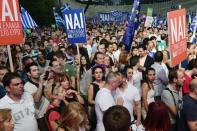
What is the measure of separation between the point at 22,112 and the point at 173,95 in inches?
87.2

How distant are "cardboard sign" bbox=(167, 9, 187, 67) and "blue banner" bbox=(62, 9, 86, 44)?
10.2 feet

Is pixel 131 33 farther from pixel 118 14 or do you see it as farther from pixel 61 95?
pixel 118 14

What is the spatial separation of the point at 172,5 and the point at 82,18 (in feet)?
126

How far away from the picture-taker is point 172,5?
156ft

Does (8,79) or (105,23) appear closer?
(8,79)

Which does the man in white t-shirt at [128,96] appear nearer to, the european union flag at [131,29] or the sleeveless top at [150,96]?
the sleeveless top at [150,96]

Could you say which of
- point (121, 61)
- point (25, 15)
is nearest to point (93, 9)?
point (25, 15)

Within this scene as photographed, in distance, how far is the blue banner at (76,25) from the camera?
10.2 m

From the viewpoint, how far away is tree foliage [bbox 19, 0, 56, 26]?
139ft

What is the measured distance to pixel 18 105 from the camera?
218 inches

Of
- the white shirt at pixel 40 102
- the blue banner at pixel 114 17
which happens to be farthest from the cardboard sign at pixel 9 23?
the blue banner at pixel 114 17

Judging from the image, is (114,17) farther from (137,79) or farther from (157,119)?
(157,119)

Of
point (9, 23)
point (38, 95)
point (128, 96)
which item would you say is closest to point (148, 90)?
point (128, 96)

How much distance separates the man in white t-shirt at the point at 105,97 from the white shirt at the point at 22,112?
899 mm
